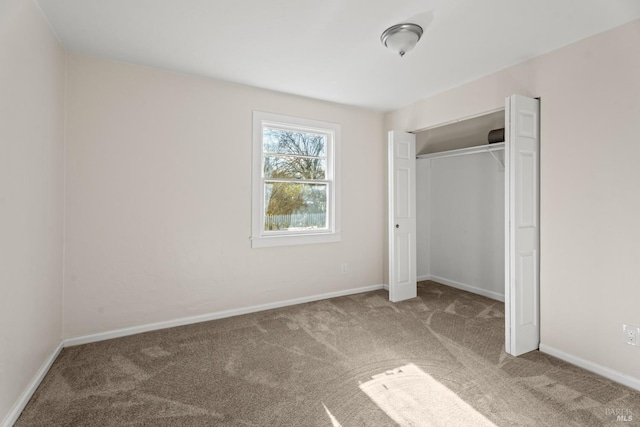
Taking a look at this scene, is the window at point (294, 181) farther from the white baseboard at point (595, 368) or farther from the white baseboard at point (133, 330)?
the white baseboard at point (595, 368)

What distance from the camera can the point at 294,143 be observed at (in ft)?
13.1

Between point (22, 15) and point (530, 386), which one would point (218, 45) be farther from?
point (530, 386)

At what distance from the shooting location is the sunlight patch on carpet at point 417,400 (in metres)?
1.85

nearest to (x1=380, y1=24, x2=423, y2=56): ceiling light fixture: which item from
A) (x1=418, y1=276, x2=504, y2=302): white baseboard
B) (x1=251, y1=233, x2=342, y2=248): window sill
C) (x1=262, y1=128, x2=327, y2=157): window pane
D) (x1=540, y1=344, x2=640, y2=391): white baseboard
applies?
(x1=262, y1=128, x2=327, y2=157): window pane

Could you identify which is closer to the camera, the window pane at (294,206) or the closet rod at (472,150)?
the closet rod at (472,150)

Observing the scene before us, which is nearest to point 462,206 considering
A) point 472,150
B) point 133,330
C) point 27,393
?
point 472,150

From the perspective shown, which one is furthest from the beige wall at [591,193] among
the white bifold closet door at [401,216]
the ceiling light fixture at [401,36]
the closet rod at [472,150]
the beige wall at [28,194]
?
the beige wall at [28,194]

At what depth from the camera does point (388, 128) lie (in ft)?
14.8

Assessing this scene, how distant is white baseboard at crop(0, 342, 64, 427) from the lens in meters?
1.79

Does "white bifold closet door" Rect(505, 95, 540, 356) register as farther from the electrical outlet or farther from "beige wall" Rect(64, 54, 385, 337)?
"beige wall" Rect(64, 54, 385, 337)

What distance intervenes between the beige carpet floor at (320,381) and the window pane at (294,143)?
6.61 ft

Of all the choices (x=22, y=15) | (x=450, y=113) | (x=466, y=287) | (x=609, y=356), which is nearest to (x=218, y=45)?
(x=22, y=15)

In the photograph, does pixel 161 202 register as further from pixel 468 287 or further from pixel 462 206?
pixel 468 287

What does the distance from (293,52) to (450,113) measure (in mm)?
1907
